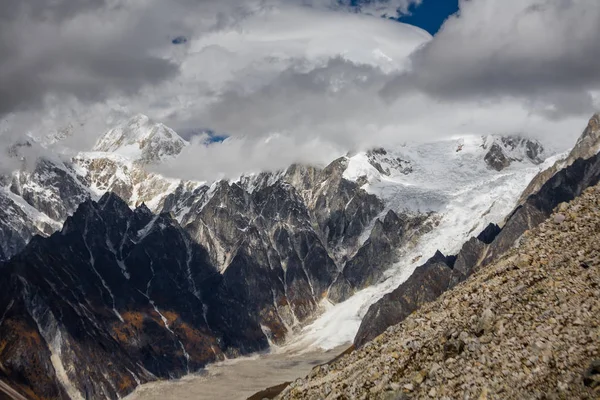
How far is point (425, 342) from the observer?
4453cm

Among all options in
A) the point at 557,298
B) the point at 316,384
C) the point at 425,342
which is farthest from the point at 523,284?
the point at 316,384

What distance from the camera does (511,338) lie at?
39656 mm

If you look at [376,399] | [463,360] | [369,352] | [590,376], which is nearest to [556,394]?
[590,376]

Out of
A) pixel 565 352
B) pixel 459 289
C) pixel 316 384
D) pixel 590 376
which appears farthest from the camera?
pixel 459 289

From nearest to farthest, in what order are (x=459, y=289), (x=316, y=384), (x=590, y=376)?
(x=590, y=376) < (x=316, y=384) < (x=459, y=289)

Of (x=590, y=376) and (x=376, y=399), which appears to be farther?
(x=376, y=399)

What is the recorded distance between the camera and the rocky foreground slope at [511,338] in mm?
36500

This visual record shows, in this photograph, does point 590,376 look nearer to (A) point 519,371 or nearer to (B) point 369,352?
(A) point 519,371

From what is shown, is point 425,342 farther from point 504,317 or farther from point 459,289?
point 459,289

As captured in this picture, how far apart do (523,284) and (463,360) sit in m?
7.75

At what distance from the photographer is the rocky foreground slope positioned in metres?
36.5

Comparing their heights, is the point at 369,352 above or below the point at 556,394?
above

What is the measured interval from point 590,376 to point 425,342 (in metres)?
11.9

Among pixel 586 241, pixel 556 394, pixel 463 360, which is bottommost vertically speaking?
pixel 556 394
